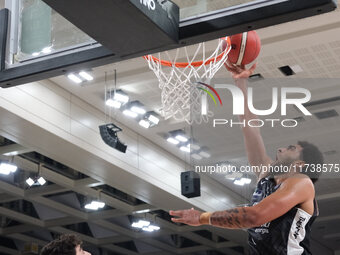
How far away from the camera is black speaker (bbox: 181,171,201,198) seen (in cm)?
772

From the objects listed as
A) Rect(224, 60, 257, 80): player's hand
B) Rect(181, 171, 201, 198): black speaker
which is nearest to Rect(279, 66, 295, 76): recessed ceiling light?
Rect(181, 171, 201, 198): black speaker

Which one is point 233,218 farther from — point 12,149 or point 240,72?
point 12,149

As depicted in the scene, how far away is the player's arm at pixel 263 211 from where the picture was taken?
9.42 feet

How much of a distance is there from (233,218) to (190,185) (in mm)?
5159

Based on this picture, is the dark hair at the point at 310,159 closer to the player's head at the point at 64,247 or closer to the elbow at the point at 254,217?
the elbow at the point at 254,217

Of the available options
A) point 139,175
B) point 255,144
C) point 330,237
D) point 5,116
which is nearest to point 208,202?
point 139,175

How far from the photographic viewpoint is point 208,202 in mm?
11875

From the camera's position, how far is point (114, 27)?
3285mm

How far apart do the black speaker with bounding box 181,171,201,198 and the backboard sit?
3.96m

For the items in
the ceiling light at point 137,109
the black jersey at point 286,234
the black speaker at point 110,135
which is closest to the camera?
the black jersey at point 286,234

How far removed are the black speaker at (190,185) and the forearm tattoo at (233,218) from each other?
4.59 meters

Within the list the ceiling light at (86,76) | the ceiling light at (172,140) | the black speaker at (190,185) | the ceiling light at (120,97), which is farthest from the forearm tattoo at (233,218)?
the ceiling light at (172,140)

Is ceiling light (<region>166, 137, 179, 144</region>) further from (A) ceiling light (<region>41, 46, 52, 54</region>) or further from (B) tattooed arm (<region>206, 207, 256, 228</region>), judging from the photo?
(B) tattooed arm (<region>206, 207, 256, 228</region>)

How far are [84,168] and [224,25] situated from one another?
21.0ft
